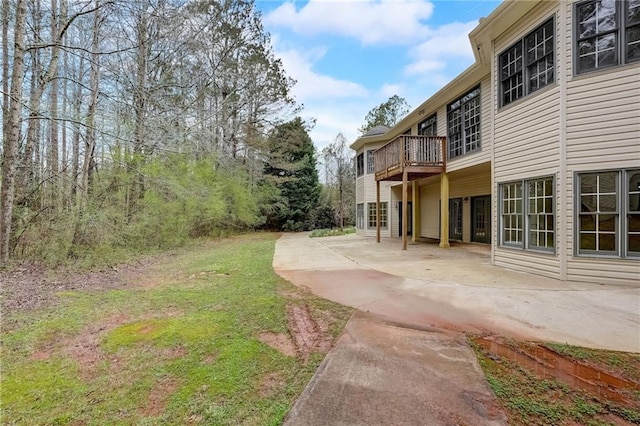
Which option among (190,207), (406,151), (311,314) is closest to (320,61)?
(406,151)

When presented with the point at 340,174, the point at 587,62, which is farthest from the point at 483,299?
the point at 340,174

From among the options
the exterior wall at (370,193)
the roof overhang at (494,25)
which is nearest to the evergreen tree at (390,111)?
the exterior wall at (370,193)

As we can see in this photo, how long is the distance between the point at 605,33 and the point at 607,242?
360 cm

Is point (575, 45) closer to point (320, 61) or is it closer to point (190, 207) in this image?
point (320, 61)

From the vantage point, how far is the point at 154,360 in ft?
9.00

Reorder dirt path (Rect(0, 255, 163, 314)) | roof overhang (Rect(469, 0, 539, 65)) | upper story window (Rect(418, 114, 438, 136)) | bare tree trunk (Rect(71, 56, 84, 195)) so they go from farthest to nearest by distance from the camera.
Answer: upper story window (Rect(418, 114, 438, 136)), bare tree trunk (Rect(71, 56, 84, 195)), roof overhang (Rect(469, 0, 539, 65)), dirt path (Rect(0, 255, 163, 314))

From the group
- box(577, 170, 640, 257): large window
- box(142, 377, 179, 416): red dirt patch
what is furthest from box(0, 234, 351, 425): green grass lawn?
box(577, 170, 640, 257): large window

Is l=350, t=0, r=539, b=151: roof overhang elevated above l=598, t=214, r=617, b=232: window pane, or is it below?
above

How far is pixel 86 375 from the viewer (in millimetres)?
2490

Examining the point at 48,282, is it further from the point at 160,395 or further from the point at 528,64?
the point at 528,64

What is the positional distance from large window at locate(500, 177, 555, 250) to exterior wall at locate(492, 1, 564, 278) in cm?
14

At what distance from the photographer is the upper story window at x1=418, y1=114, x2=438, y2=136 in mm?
11824

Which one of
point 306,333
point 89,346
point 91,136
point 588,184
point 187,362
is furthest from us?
point 91,136

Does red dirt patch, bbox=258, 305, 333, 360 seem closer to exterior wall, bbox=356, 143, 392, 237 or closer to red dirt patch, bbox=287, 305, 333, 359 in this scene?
red dirt patch, bbox=287, 305, 333, 359
